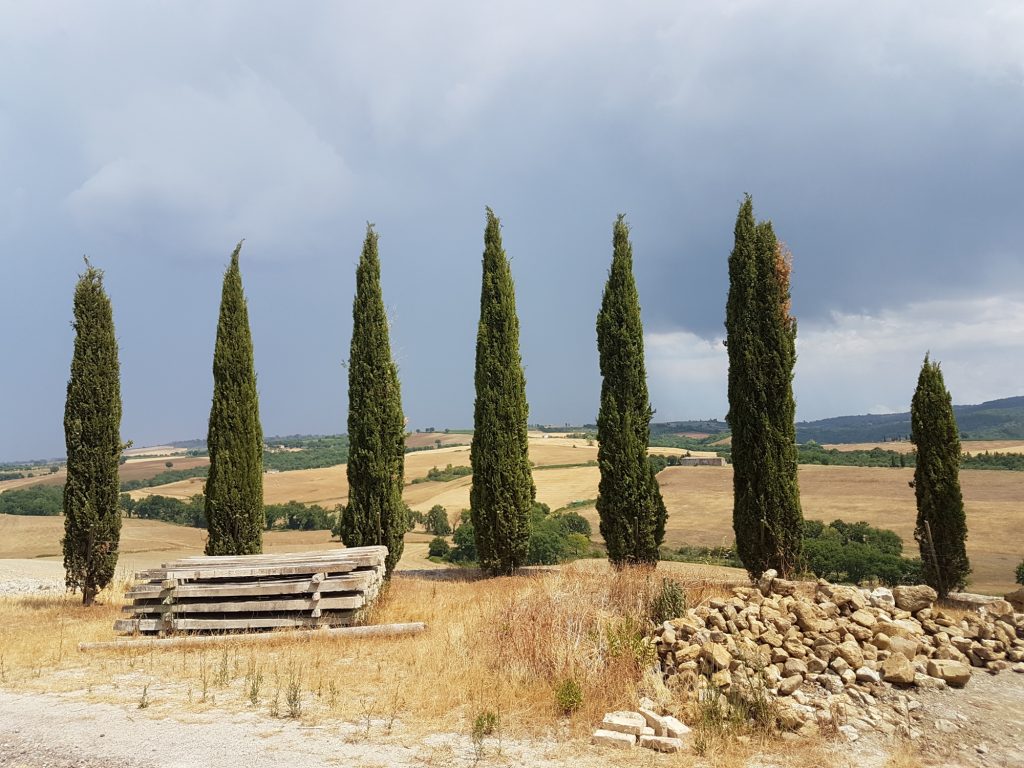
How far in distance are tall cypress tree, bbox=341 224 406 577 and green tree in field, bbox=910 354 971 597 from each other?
13177 mm

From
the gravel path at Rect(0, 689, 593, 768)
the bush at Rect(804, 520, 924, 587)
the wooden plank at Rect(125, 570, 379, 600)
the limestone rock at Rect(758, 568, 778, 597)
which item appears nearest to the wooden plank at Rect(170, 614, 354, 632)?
the wooden plank at Rect(125, 570, 379, 600)

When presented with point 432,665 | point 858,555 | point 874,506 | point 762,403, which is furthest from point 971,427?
point 432,665

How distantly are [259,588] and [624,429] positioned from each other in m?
10.4

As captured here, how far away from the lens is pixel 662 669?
27.6 ft

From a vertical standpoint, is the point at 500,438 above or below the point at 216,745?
above

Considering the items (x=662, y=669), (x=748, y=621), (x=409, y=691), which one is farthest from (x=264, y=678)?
(x=748, y=621)

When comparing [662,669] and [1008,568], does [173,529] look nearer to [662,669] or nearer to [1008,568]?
[662,669]

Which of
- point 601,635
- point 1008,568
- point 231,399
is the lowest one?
point 1008,568

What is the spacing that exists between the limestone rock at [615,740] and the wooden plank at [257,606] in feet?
20.2

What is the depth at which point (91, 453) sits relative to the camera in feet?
48.8

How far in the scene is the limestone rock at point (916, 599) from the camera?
9.97m

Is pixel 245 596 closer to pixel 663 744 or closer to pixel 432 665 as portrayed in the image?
pixel 432 665

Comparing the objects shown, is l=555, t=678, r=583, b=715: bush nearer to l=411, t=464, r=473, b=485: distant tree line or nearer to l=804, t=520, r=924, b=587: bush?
l=804, t=520, r=924, b=587: bush

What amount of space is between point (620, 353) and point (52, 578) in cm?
2048
